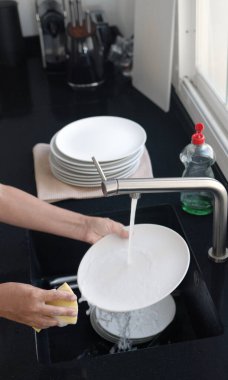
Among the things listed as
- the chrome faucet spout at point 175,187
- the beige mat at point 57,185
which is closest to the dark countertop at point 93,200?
the beige mat at point 57,185

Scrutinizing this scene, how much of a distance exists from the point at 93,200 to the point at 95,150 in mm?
141

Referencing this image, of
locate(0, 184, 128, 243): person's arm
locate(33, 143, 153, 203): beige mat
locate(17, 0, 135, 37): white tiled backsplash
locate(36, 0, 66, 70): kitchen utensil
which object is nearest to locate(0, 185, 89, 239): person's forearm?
locate(0, 184, 128, 243): person's arm

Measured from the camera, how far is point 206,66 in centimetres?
145

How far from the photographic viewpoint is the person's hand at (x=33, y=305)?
78cm

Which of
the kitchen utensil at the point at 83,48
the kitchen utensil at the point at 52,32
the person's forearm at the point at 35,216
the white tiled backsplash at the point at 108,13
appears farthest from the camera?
the white tiled backsplash at the point at 108,13

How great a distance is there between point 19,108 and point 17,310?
102 cm

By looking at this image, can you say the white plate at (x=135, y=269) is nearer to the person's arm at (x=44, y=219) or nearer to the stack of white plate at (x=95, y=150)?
the person's arm at (x=44, y=219)

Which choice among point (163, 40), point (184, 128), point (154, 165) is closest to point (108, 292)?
point (154, 165)

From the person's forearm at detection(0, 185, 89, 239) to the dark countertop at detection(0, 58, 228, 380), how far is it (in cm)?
7

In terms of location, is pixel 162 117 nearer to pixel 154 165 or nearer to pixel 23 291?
pixel 154 165

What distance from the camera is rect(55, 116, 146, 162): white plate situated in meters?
1.23

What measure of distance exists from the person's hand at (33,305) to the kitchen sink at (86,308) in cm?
10

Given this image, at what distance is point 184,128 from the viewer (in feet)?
4.71

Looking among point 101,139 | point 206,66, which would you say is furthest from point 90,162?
point 206,66
